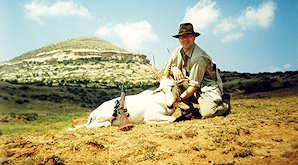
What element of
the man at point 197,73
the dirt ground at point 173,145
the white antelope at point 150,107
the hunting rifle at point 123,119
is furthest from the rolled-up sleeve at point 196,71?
the hunting rifle at point 123,119

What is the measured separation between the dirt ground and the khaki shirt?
1450 millimetres

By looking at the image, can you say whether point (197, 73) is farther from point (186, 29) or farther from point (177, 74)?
point (186, 29)

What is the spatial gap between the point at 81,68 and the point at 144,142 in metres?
108

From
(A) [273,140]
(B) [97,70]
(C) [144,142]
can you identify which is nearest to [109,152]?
(C) [144,142]

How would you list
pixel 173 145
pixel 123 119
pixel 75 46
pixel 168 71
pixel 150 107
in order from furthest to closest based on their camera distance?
pixel 75 46 → pixel 168 71 → pixel 150 107 → pixel 123 119 → pixel 173 145

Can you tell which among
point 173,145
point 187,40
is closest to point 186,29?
point 187,40

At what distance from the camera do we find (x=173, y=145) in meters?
6.41

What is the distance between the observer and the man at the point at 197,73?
348 inches

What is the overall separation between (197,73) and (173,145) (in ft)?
9.61

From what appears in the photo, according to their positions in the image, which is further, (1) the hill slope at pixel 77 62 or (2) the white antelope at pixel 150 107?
(1) the hill slope at pixel 77 62

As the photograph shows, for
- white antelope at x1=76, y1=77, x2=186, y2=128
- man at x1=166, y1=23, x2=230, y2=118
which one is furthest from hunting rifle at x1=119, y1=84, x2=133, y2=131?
man at x1=166, y1=23, x2=230, y2=118

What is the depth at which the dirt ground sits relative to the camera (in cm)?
565

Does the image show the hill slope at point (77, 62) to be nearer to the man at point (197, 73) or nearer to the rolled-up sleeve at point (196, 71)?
the man at point (197, 73)

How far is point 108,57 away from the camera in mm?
137375
